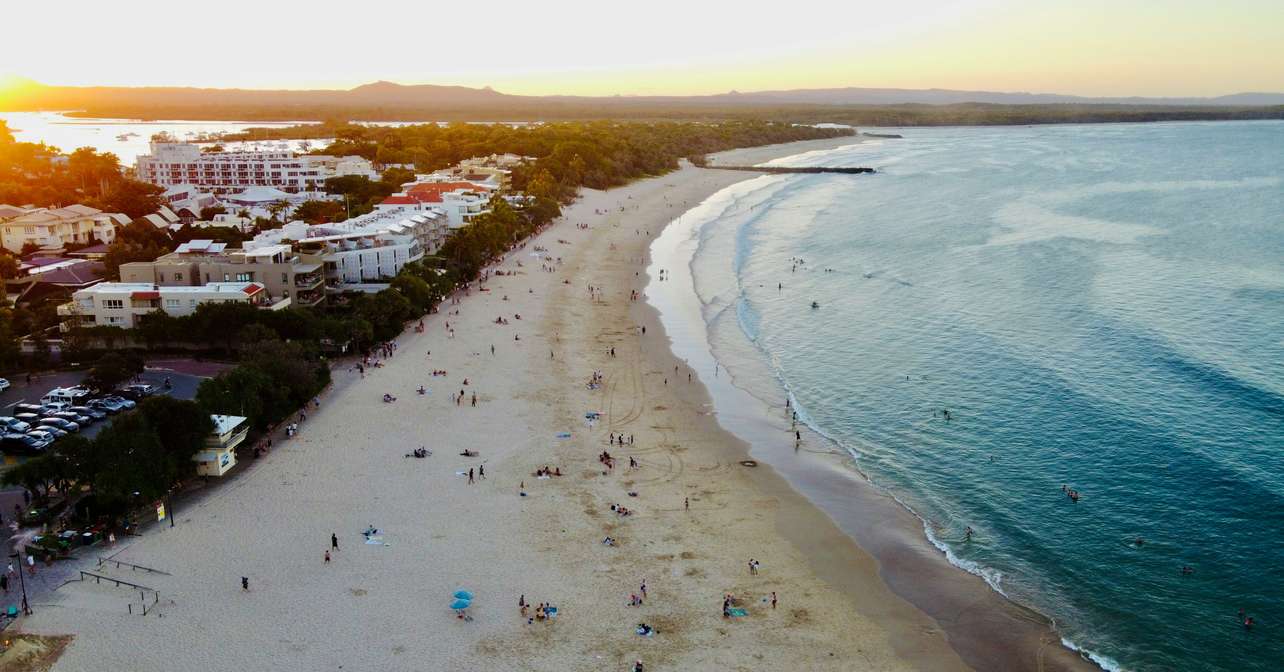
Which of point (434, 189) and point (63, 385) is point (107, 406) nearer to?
point (63, 385)

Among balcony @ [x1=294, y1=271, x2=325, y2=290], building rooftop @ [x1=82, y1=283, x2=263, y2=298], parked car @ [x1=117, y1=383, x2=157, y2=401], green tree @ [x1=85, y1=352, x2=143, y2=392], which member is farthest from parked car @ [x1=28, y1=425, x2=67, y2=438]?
balcony @ [x1=294, y1=271, x2=325, y2=290]

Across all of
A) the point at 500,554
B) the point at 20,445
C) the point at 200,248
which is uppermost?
the point at 200,248

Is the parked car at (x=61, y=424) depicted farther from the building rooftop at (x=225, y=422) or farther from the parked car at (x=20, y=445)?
the building rooftop at (x=225, y=422)

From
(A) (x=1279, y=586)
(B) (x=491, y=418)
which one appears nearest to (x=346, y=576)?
(B) (x=491, y=418)

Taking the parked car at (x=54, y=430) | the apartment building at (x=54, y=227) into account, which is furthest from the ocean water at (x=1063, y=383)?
the apartment building at (x=54, y=227)

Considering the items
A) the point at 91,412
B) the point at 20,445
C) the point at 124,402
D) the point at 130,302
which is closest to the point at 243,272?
the point at 130,302

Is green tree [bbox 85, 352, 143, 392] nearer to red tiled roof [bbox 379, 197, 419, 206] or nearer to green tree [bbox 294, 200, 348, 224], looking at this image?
green tree [bbox 294, 200, 348, 224]
